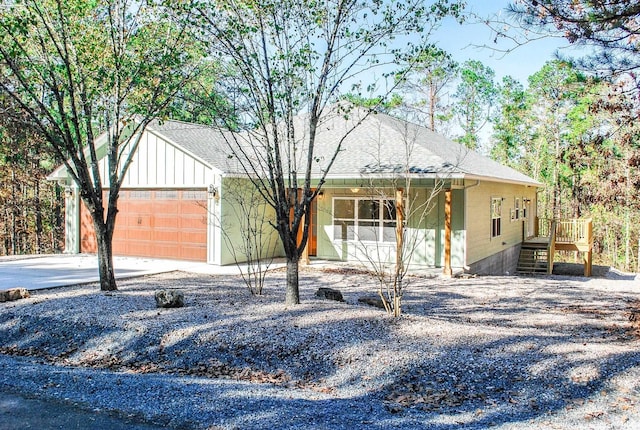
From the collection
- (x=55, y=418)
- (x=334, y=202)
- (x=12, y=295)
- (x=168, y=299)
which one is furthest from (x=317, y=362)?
(x=334, y=202)

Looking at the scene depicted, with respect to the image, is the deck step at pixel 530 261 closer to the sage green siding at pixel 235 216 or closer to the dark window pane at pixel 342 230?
the dark window pane at pixel 342 230

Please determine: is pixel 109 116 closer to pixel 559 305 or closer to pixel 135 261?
pixel 135 261

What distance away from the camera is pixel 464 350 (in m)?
5.81

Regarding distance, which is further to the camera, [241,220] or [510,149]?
[510,149]

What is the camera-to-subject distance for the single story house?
44.4 ft

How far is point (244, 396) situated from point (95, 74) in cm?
674

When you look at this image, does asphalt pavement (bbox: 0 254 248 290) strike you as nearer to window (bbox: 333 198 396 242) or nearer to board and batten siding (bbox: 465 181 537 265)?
window (bbox: 333 198 396 242)

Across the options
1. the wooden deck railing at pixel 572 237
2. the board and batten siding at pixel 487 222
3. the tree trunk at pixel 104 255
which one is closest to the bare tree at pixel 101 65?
the tree trunk at pixel 104 255

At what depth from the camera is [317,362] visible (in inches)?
230

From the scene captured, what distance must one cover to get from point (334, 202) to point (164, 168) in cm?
505

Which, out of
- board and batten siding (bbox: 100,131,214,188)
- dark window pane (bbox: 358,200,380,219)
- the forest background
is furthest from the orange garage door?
dark window pane (bbox: 358,200,380,219)

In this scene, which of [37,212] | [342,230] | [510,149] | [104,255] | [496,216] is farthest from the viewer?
[510,149]

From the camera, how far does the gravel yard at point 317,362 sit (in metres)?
4.43

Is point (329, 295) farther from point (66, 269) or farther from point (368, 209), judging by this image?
point (66, 269)
